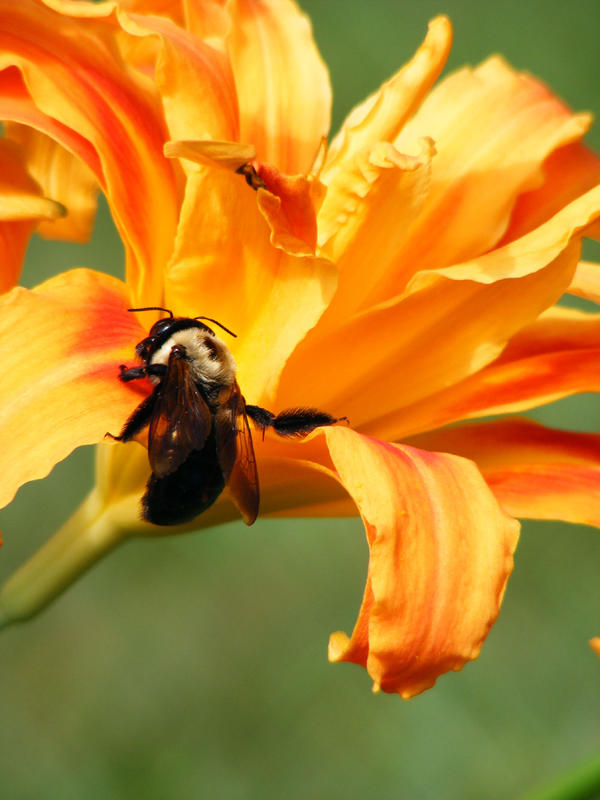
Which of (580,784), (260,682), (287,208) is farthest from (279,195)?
(260,682)

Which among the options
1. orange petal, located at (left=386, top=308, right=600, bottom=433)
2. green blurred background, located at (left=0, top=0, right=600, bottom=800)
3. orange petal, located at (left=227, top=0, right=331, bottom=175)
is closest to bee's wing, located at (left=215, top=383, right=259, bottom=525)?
orange petal, located at (left=386, top=308, right=600, bottom=433)

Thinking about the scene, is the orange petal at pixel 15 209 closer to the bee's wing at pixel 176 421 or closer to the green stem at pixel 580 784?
the bee's wing at pixel 176 421

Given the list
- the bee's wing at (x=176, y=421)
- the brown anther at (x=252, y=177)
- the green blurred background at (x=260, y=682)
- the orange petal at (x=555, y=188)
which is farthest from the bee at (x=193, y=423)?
the green blurred background at (x=260, y=682)

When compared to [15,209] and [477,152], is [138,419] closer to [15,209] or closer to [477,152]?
[15,209]

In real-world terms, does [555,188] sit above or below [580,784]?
above

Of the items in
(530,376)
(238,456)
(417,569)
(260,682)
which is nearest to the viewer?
(417,569)

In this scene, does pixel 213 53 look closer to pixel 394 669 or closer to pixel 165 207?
pixel 165 207

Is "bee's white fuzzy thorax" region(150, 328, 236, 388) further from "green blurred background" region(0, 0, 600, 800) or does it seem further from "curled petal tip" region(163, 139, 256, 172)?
"green blurred background" region(0, 0, 600, 800)
